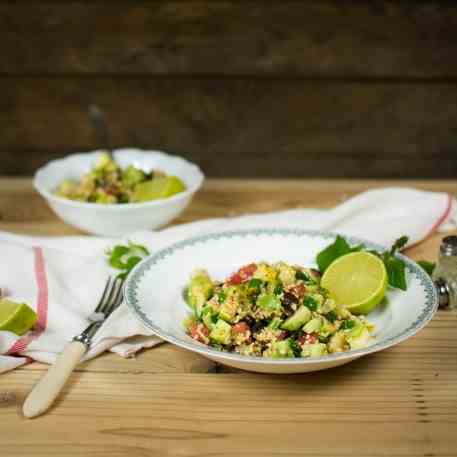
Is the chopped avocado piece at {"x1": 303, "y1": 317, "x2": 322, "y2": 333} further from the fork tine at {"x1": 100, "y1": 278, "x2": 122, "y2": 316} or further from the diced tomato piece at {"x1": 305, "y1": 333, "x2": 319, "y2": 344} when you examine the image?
the fork tine at {"x1": 100, "y1": 278, "x2": 122, "y2": 316}

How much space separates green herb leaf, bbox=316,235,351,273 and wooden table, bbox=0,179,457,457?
19 centimetres

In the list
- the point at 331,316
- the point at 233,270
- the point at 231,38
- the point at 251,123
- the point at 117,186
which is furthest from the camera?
the point at 251,123

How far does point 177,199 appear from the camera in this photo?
1.53m

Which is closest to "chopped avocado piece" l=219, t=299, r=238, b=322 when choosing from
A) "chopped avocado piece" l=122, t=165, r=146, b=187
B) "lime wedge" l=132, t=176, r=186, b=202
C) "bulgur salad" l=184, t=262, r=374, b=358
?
"bulgur salad" l=184, t=262, r=374, b=358

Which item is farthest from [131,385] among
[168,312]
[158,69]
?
[158,69]

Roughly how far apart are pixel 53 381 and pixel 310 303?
37cm

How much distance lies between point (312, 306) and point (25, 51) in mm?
2014

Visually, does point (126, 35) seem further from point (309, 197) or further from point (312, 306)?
point (312, 306)

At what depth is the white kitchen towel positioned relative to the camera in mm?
1091

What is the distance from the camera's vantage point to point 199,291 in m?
1.14

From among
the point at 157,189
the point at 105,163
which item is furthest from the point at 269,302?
the point at 105,163

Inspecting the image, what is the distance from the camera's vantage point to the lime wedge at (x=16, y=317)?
43.2 inches

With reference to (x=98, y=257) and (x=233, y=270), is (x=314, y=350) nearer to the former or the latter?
(x=233, y=270)

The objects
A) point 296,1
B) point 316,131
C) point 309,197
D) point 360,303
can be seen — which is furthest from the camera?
point 316,131
